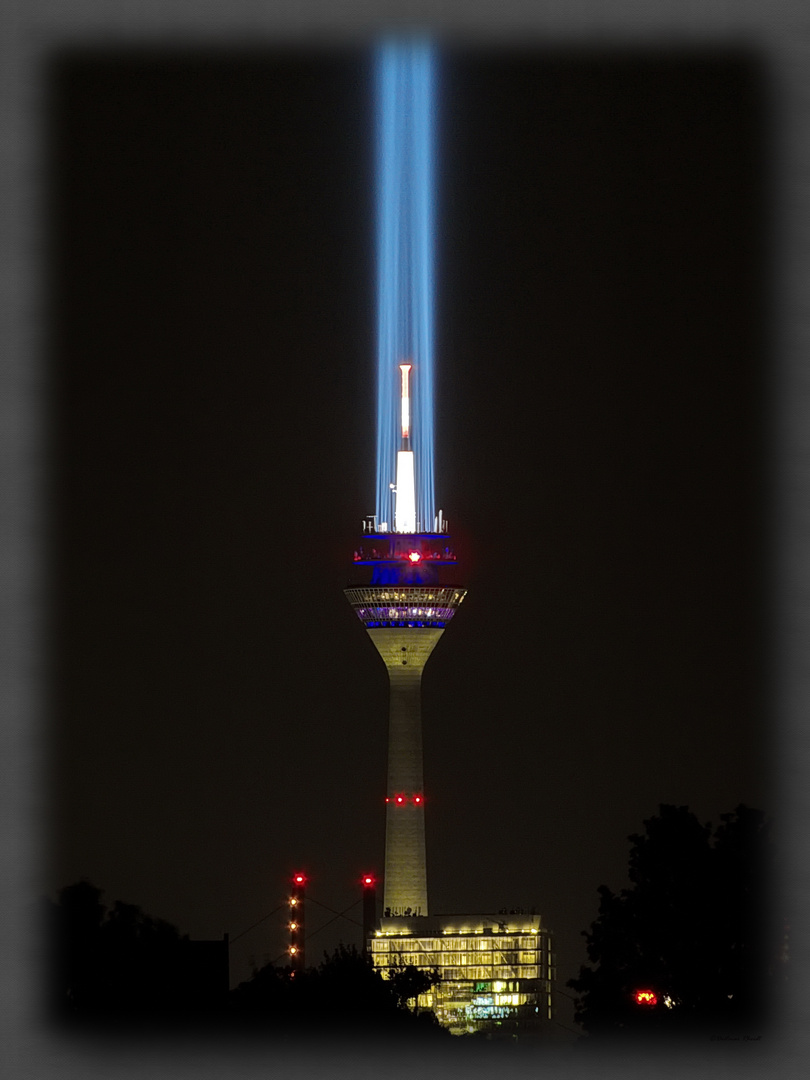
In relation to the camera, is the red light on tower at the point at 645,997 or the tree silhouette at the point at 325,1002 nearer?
the tree silhouette at the point at 325,1002

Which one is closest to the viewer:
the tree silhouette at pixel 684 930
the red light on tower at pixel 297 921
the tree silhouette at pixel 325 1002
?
the tree silhouette at pixel 325 1002

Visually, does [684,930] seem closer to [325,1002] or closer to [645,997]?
[645,997]

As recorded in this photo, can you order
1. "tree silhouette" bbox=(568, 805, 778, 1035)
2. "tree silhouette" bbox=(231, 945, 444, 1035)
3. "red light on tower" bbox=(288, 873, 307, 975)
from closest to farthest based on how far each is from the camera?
1. "tree silhouette" bbox=(231, 945, 444, 1035)
2. "tree silhouette" bbox=(568, 805, 778, 1035)
3. "red light on tower" bbox=(288, 873, 307, 975)

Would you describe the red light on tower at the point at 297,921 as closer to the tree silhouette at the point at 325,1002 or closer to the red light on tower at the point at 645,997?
the tree silhouette at the point at 325,1002

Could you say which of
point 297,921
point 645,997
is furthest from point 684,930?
point 297,921

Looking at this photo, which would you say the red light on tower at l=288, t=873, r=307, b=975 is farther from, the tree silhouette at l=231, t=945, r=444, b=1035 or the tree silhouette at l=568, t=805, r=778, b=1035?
the tree silhouette at l=568, t=805, r=778, b=1035

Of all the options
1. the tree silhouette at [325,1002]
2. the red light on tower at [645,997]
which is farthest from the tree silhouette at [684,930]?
the tree silhouette at [325,1002]

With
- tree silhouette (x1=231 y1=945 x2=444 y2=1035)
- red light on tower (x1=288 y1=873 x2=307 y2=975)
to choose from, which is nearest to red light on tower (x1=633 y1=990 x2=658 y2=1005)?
tree silhouette (x1=231 y1=945 x2=444 y2=1035)
